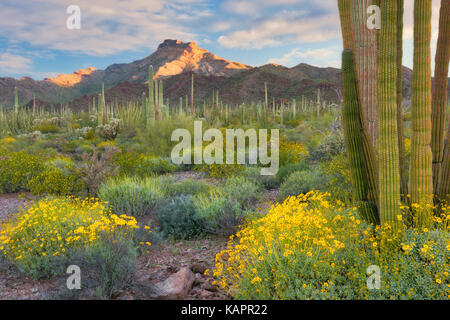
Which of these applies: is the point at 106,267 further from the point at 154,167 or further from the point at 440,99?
the point at 154,167

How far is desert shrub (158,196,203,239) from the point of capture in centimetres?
→ 582

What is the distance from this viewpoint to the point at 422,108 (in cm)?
403

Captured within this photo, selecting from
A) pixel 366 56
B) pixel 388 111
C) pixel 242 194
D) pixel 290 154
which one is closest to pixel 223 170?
pixel 290 154

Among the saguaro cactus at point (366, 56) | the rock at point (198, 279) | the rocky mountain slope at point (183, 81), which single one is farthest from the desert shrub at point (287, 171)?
the rocky mountain slope at point (183, 81)

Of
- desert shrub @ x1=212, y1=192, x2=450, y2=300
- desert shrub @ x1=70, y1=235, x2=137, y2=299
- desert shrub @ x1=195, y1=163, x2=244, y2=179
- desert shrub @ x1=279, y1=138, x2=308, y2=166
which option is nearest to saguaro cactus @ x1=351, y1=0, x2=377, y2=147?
desert shrub @ x1=212, y1=192, x2=450, y2=300

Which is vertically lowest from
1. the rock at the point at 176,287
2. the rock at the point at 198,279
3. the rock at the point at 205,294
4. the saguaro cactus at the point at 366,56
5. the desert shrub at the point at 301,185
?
the rock at the point at 198,279

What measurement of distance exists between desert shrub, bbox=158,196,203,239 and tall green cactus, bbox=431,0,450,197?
150 inches

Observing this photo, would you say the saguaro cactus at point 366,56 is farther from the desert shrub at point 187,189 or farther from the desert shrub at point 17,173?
the desert shrub at point 17,173

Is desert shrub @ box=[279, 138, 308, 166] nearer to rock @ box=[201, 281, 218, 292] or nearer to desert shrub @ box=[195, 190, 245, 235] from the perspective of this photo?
desert shrub @ box=[195, 190, 245, 235]

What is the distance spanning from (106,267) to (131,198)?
9.68ft

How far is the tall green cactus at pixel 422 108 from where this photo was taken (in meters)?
4.00

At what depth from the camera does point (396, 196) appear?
3.70 metres

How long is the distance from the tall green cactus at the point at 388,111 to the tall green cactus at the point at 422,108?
1.88 feet
